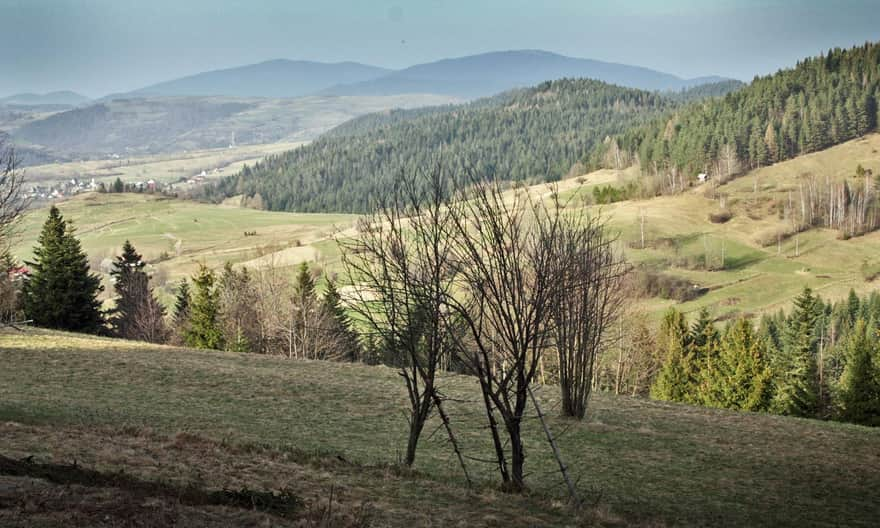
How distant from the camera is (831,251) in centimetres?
12456

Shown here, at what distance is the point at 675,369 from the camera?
5806 cm

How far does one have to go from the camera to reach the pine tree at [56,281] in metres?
53.2

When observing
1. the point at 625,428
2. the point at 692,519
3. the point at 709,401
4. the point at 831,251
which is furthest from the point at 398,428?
the point at 831,251

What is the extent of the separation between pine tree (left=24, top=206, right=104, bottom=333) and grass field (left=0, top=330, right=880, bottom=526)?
1834 cm

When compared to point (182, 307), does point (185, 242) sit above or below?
above

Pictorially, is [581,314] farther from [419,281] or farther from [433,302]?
[419,281]

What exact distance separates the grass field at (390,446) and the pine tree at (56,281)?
60.2 feet

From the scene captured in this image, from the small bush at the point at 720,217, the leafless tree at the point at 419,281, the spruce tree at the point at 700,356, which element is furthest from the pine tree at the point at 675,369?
the small bush at the point at 720,217

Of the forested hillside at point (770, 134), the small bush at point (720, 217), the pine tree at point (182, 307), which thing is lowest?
the pine tree at point (182, 307)

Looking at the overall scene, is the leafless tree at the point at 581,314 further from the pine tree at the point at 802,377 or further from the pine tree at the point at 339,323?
the pine tree at the point at 339,323

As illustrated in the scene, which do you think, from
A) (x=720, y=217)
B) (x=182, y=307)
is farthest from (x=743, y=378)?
(x=720, y=217)

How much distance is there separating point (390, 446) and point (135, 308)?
50901mm

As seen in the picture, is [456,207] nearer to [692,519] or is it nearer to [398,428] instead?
[692,519]

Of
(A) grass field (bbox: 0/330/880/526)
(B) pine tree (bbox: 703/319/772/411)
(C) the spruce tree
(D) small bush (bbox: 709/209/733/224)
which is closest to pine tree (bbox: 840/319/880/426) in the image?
(B) pine tree (bbox: 703/319/772/411)
